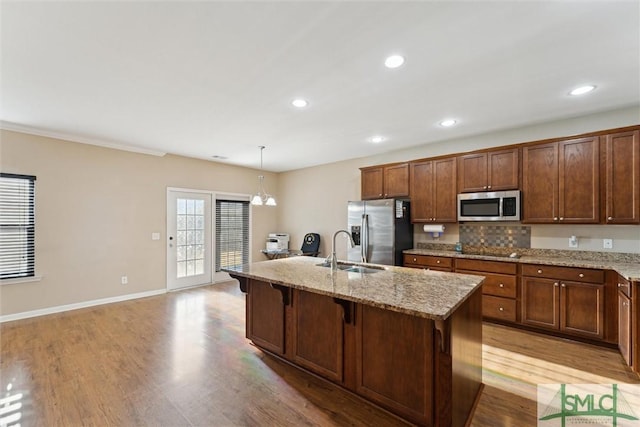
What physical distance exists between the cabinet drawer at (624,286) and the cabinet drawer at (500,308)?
0.98 metres

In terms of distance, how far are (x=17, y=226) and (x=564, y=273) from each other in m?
6.87

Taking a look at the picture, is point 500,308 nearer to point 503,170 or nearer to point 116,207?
point 503,170

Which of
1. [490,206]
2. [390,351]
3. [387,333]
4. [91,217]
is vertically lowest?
[390,351]

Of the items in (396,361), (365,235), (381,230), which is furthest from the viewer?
(365,235)

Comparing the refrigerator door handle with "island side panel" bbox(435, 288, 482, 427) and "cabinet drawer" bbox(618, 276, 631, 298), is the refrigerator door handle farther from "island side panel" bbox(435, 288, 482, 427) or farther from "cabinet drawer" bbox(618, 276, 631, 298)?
"cabinet drawer" bbox(618, 276, 631, 298)

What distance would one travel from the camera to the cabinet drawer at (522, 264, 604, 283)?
3000 millimetres

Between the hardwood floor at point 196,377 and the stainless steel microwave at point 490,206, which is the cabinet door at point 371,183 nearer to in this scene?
the stainless steel microwave at point 490,206

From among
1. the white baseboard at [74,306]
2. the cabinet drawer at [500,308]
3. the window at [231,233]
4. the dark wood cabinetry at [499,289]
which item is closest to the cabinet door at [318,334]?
the dark wood cabinetry at [499,289]

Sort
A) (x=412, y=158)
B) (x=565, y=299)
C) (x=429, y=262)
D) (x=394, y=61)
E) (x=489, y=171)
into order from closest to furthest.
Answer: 1. (x=394, y=61)
2. (x=565, y=299)
3. (x=489, y=171)
4. (x=429, y=262)
5. (x=412, y=158)

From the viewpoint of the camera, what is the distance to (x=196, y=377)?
7.99 feet

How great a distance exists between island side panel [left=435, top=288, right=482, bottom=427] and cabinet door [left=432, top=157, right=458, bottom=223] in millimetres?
2229

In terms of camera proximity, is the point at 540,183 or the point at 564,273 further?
the point at 540,183

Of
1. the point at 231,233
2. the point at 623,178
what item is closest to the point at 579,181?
the point at 623,178

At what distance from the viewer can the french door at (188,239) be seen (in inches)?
209
